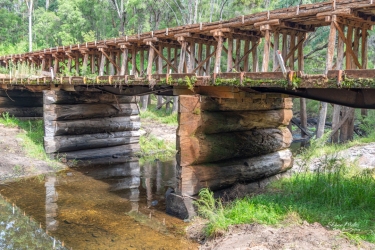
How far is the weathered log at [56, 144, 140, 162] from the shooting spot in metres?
15.6

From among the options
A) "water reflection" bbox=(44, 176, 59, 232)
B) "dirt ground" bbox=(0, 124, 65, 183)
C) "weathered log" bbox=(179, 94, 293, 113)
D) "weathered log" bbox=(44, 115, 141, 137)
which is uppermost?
"weathered log" bbox=(179, 94, 293, 113)

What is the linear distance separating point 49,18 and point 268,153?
36.3 m

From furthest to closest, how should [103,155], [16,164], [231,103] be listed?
[103,155]
[16,164]
[231,103]

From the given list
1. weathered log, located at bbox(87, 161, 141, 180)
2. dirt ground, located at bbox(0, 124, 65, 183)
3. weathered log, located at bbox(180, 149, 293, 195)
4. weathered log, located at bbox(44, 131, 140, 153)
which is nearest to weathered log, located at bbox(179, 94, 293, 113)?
weathered log, located at bbox(180, 149, 293, 195)

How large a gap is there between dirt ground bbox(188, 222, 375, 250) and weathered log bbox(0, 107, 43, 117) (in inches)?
686

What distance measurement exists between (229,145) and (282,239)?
12.2 feet

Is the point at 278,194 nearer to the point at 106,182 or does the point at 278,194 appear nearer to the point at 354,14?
the point at 354,14

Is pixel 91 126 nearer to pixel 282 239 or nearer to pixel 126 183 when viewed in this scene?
pixel 126 183

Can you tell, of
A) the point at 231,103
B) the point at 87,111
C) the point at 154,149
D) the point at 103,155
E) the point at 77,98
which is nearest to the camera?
the point at 231,103

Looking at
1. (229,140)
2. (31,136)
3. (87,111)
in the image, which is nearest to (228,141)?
(229,140)

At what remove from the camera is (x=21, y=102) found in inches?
851

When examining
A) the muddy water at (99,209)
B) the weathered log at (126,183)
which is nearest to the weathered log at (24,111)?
the muddy water at (99,209)

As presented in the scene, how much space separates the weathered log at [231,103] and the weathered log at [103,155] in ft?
25.9

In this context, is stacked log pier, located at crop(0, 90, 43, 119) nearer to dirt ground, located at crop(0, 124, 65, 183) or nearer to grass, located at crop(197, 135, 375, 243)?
dirt ground, located at crop(0, 124, 65, 183)
